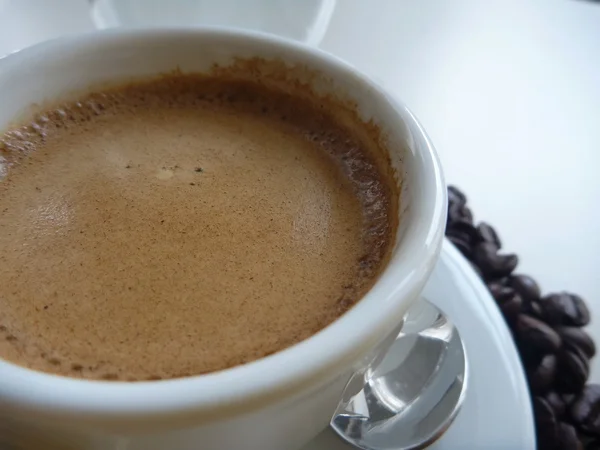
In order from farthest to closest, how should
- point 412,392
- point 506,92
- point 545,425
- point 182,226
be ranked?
point 506,92
point 545,425
point 412,392
point 182,226

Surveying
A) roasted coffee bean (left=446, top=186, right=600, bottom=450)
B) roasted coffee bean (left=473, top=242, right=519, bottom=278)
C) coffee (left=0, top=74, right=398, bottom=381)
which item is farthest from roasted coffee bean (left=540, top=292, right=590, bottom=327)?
coffee (left=0, top=74, right=398, bottom=381)

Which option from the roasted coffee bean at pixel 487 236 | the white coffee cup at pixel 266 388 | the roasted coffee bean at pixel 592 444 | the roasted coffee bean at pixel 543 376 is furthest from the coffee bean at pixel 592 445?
the white coffee cup at pixel 266 388

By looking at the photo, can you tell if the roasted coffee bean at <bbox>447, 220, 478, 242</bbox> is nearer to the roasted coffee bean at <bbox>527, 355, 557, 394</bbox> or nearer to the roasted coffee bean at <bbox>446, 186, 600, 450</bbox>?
the roasted coffee bean at <bbox>446, 186, 600, 450</bbox>

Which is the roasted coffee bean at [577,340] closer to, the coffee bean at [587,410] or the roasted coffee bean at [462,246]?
the coffee bean at [587,410]

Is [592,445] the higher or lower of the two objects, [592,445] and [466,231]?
the lower

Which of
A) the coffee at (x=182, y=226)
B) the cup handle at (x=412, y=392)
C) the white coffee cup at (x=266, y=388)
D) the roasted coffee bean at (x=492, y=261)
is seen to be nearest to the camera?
the white coffee cup at (x=266, y=388)

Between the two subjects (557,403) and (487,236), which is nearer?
(557,403)

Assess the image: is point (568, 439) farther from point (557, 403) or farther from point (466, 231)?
point (466, 231)

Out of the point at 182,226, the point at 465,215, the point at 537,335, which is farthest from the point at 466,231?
the point at 182,226
